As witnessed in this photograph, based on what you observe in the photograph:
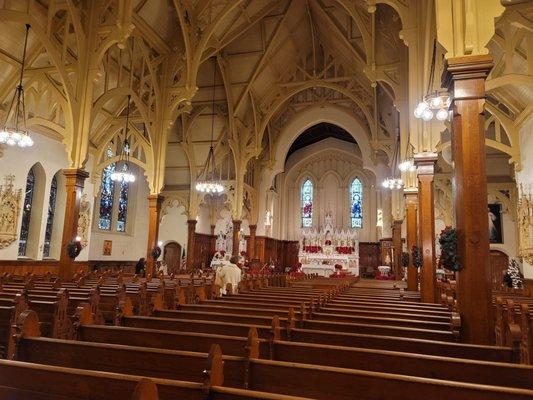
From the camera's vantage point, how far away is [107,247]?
68.2 feet

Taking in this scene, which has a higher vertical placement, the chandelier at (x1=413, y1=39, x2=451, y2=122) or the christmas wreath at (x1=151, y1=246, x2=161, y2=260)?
the chandelier at (x1=413, y1=39, x2=451, y2=122)

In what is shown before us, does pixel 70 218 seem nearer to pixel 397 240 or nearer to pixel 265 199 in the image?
pixel 397 240

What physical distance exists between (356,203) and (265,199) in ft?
28.4

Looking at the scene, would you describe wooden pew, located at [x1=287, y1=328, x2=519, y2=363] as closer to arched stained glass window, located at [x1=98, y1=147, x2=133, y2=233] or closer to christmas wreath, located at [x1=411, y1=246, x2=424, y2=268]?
christmas wreath, located at [x1=411, y1=246, x2=424, y2=268]

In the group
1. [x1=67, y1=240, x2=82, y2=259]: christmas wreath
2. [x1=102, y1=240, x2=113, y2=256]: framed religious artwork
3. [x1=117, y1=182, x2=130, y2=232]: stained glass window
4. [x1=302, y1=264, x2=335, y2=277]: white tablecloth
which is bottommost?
[x1=302, y1=264, x2=335, y2=277]: white tablecloth

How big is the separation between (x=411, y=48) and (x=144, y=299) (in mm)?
8722

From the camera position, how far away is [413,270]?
42.2 feet

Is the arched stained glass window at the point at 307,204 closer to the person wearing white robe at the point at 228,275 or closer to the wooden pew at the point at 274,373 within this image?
the person wearing white robe at the point at 228,275

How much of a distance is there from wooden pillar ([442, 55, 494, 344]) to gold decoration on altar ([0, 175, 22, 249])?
47.8 feet

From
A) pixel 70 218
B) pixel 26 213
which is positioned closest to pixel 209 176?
pixel 26 213

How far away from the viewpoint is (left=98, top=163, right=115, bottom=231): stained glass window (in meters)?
20.8

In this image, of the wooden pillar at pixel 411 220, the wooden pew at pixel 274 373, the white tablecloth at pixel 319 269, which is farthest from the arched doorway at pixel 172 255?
the wooden pew at pixel 274 373

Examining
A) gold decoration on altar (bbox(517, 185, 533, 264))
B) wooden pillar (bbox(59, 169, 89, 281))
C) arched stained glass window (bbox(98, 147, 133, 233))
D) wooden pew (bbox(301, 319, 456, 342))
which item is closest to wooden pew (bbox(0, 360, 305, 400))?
wooden pew (bbox(301, 319, 456, 342))

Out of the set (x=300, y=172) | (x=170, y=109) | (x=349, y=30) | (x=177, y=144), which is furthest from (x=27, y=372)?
(x=300, y=172)
